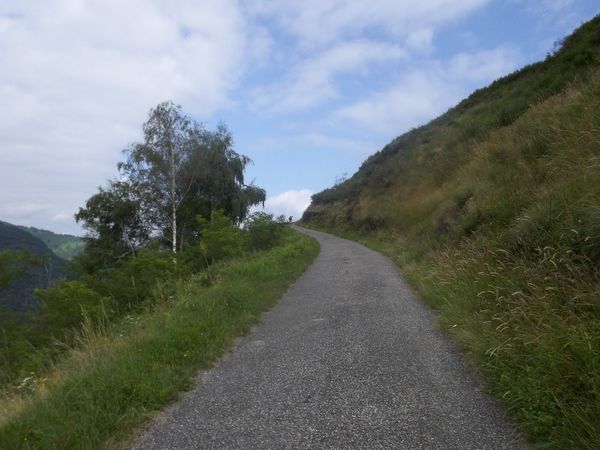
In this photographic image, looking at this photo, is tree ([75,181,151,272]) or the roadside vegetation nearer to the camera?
the roadside vegetation

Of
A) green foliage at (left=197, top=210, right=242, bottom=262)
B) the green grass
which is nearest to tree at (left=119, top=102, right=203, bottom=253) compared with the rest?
green foliage at (left=197, top=210, right=242, bottom=262)

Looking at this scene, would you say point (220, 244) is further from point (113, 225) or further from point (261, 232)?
point (113, 225)

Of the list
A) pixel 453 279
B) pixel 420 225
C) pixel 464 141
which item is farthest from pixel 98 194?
pixel 453 279

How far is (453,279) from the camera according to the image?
22.9 feet

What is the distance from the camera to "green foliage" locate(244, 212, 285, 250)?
18.6 meters

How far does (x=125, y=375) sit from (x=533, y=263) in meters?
4.81

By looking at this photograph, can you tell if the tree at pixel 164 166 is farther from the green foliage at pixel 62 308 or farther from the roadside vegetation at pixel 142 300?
the green foliage at pixel 62 308

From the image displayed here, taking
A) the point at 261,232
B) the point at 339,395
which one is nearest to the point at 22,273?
the point at 261,232

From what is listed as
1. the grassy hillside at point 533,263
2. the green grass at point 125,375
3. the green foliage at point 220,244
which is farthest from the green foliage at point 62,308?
the grassy hillside at point 533,263

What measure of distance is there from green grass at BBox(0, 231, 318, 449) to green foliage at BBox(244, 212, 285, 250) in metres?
10.9

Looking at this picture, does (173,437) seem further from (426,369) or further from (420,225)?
(420,225)

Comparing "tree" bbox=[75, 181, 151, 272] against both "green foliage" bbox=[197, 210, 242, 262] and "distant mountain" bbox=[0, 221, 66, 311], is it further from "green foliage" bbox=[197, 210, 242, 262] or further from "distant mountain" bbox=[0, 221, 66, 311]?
"green foliage" bbox=[197, 210, 242, 262]

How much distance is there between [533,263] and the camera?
4.91 metres

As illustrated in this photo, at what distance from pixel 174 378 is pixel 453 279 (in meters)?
4.92
